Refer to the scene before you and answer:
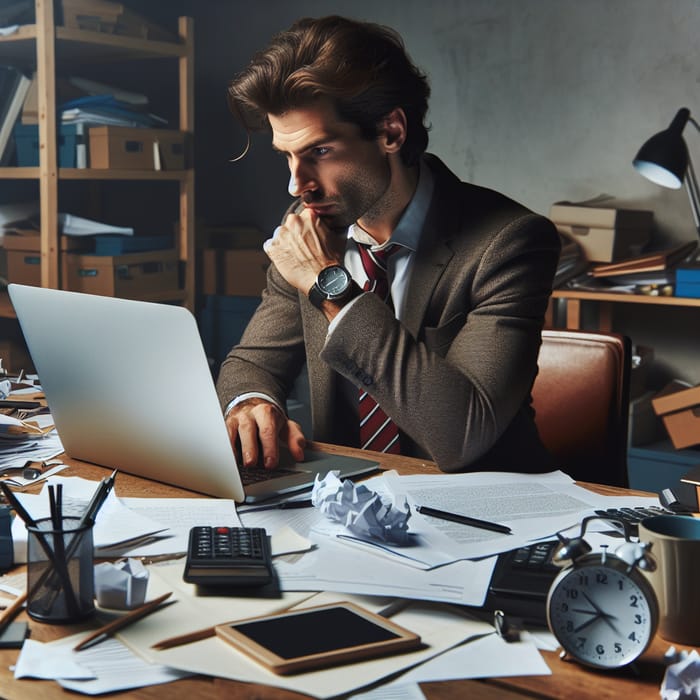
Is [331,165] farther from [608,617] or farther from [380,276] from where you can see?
[608,617]

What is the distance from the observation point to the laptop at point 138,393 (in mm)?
1236

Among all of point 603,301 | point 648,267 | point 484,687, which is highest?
point 648,267

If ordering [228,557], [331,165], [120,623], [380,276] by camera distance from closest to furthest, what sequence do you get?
[120,623] → [228,557] → [331,165] → [380,276]

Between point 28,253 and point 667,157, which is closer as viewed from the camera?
point 667,157

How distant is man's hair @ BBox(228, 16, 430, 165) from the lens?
167cm

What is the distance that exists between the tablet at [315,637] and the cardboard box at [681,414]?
8.35 feet

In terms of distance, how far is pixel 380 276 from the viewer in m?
1.82

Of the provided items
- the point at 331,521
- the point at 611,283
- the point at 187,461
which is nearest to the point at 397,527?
the point at 331,521

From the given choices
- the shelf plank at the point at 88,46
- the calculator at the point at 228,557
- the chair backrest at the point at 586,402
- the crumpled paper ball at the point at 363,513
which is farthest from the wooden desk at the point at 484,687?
the shelf plank at the point at 88,46

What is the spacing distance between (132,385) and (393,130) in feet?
2.45

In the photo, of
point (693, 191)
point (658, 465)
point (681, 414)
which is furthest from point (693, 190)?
point (658, 465)

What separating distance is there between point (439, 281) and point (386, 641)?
3.08 feet

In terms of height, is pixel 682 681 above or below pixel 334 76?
below

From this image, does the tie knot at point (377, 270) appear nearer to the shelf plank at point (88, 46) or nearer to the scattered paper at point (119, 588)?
the scattered paper at point (119, 588)
